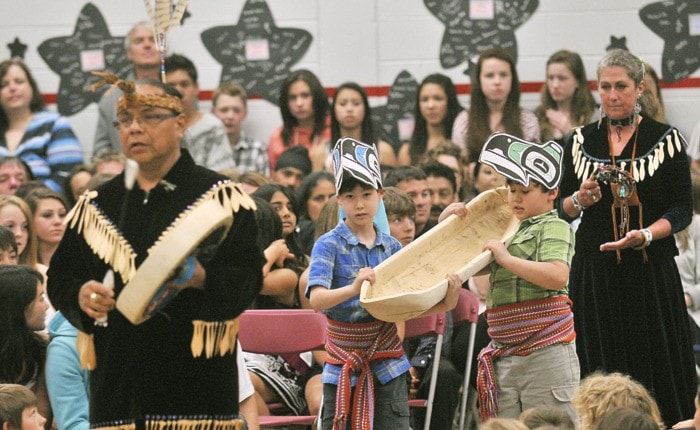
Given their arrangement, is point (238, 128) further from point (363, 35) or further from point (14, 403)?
point (14, 403)

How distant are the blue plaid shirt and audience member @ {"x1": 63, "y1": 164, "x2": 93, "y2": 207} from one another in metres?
3.39

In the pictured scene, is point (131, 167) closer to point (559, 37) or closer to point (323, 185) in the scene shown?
point (323, 185)

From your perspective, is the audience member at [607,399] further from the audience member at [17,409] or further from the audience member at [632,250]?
the audience member at [17,409]

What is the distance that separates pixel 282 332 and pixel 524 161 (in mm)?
1479

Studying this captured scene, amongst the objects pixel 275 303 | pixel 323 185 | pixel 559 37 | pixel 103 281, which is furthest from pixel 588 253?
pixel 559 37

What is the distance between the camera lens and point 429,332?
20.5 ft

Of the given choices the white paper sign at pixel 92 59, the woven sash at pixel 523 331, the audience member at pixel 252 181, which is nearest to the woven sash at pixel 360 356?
the woven sash at pixel 523 331

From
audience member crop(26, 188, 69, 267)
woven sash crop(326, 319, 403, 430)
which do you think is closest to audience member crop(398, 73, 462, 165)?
audience member crop(26, 188, 69, 267)

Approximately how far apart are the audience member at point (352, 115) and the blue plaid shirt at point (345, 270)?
135 inches

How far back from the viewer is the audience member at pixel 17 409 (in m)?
5.03

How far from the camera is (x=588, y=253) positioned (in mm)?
6316

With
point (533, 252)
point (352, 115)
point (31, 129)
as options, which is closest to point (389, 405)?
point (533, 252)

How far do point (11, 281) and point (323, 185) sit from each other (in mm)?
2727

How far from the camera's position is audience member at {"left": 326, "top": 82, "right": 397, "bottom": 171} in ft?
30.0
